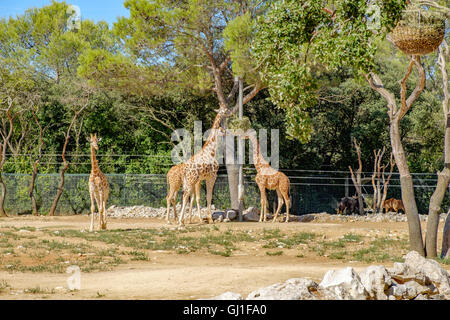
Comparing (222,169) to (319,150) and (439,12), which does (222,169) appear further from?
(439,12)

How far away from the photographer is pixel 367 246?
46.5 ft

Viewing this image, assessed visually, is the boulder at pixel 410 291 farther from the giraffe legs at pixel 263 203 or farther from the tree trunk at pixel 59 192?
the tree trunk at pixel 59 192

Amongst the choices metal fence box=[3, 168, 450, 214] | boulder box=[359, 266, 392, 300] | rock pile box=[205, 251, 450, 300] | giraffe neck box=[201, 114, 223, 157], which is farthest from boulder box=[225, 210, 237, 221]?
boulder box=[359, 266, 392, 300]

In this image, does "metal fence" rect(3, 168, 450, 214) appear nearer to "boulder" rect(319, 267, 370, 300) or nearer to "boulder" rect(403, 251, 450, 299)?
"boulder" rect(403, 251, 450, 299)

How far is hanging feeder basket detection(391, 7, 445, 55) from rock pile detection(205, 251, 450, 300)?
11.5ft

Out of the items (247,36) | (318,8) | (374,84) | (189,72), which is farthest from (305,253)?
(189,72)

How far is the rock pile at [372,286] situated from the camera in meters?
6.40

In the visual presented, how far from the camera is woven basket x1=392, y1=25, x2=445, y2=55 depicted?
9211 mm

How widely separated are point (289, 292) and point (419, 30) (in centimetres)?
522

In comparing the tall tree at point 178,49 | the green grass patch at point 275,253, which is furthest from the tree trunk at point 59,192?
the green grass patch at point 275,253

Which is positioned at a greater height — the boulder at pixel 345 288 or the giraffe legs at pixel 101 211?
the giraffe legs at pixel 101 211

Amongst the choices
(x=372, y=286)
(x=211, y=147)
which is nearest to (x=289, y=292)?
(x=372, y=286)

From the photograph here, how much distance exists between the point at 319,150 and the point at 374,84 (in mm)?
16215

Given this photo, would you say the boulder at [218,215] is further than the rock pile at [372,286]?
Yes
